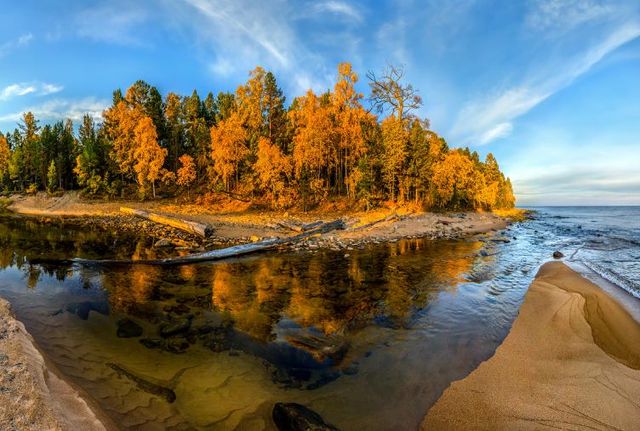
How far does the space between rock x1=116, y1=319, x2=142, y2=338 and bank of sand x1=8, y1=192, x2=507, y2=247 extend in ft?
40.4

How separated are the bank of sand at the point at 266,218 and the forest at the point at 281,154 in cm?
283

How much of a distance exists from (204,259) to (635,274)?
1828 centimetres

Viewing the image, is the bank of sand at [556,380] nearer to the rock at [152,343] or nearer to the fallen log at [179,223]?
the rock at [152,343]

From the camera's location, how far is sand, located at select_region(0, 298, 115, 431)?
10.0ft

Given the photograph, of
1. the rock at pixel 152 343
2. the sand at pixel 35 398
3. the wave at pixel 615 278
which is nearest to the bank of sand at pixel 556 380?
the wave at pixel 615 278

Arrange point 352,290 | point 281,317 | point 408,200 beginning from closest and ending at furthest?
point 281,317
point 352,290
point 408,200

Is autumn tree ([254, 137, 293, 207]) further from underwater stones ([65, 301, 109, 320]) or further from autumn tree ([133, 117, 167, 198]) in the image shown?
underwater stones ([65, 301, 109, 320])

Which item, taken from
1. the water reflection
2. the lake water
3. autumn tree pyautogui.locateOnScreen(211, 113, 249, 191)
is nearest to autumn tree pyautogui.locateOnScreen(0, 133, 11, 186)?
autumn tree pyautogui.locateOnScreen(211, 113, 249, 191)

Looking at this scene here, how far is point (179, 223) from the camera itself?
82.7ft

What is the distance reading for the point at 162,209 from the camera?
36.7 meters

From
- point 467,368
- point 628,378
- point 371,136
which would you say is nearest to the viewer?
point 628,378

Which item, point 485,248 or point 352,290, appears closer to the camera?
point 352,290

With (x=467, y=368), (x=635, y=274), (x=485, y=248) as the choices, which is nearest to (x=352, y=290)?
(x=467, y=368)

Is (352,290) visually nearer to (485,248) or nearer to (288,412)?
(288,412)
